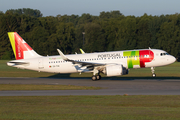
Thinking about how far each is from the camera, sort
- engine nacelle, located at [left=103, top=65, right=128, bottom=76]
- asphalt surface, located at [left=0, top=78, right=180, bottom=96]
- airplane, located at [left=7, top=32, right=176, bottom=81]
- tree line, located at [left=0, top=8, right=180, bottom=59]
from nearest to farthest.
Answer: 1. asphalt surface, located at [left=0, top=78, right=180, bottom=96]
2. engine nacelle, located at [left=103, top=65, right=128, bottom=76]
3. airplane, located at [left=7, top=32, right=176, bottom=81]
4. tree line, located at [left=0, top=8, right=180, bottom=59]

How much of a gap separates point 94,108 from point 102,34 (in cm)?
9893

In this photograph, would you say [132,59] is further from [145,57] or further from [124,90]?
[124,90]

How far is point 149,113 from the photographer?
13875 millimetres

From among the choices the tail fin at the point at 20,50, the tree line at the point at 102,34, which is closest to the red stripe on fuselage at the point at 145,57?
the tail fin at the point at 20,50

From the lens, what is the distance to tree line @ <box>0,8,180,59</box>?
101375mm

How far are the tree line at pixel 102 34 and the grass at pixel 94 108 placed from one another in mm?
82243

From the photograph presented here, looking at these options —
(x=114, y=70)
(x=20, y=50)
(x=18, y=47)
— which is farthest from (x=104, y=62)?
(x=18, y=47)

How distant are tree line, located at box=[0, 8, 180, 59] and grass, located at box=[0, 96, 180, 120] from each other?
82.2 m

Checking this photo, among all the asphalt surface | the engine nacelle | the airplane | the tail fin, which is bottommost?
the asphalt surface

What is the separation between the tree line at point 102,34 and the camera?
10138 centimetres

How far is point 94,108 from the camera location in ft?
50.2

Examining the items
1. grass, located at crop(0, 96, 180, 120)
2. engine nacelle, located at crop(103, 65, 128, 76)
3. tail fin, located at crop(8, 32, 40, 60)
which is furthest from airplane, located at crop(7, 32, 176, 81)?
grass, located at crop(0, 96, 180, 120)

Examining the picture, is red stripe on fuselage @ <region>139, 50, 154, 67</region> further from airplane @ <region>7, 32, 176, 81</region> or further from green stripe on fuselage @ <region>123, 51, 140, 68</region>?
green stripe on fuselage @ <region>123, 51, 140, 68</region>

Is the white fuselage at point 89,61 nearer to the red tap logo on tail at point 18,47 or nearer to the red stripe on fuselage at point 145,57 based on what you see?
the red stripe on fuselage at point 145,57
